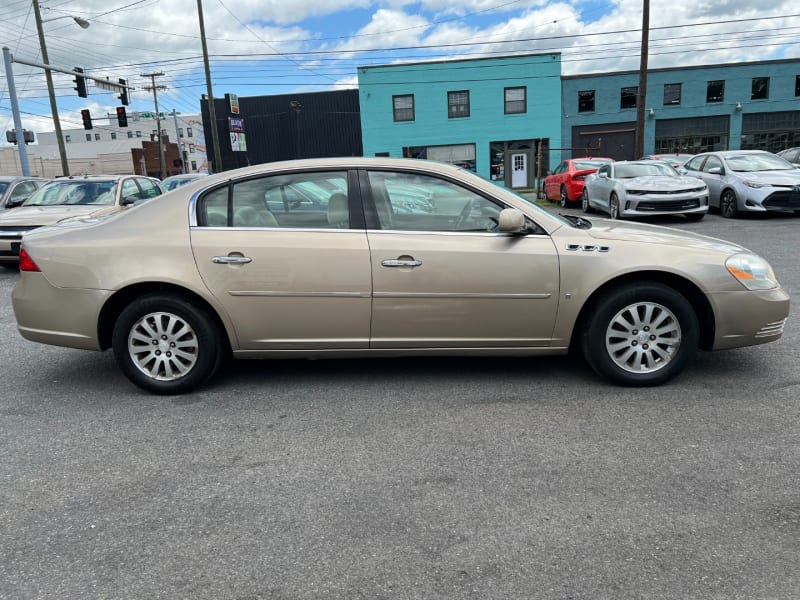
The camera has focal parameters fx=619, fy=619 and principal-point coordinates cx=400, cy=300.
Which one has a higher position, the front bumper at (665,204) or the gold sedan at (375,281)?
the gold sedan at (375,281)

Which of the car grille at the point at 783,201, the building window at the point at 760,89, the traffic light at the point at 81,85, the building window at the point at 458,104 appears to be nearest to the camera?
the car grille at the point at 783,201

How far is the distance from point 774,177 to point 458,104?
24.1 m

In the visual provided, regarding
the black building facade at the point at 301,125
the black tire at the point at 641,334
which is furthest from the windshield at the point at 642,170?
the black building facade at the point at 301,125

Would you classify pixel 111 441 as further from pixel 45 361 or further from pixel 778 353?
pixel 778 353

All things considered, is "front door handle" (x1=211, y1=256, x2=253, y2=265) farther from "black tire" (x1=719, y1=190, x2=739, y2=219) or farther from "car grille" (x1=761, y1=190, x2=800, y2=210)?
"black tire" (x1=719, y1=190, x2=739, y2=219)

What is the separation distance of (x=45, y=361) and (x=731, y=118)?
39.8 metres

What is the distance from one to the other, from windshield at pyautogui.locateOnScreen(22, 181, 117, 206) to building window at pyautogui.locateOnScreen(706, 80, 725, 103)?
3552cm

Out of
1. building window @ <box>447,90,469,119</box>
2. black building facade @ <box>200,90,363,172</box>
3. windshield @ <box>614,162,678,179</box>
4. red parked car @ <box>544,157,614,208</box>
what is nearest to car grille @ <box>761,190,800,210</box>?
windshield @ <box>614,162,678,179</box>

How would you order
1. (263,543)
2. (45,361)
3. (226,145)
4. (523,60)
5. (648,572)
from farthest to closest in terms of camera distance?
(226,145)
(523,60)
(45,361)
(263,543)
(648,572)

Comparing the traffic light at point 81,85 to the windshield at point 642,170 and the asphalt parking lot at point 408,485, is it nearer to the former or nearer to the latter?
the windshield at point 642,170

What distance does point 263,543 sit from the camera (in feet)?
8.31

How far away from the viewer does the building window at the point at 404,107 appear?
35.2 meters

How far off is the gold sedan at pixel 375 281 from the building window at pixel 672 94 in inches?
1429

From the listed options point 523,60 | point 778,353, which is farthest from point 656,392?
point 523,60
